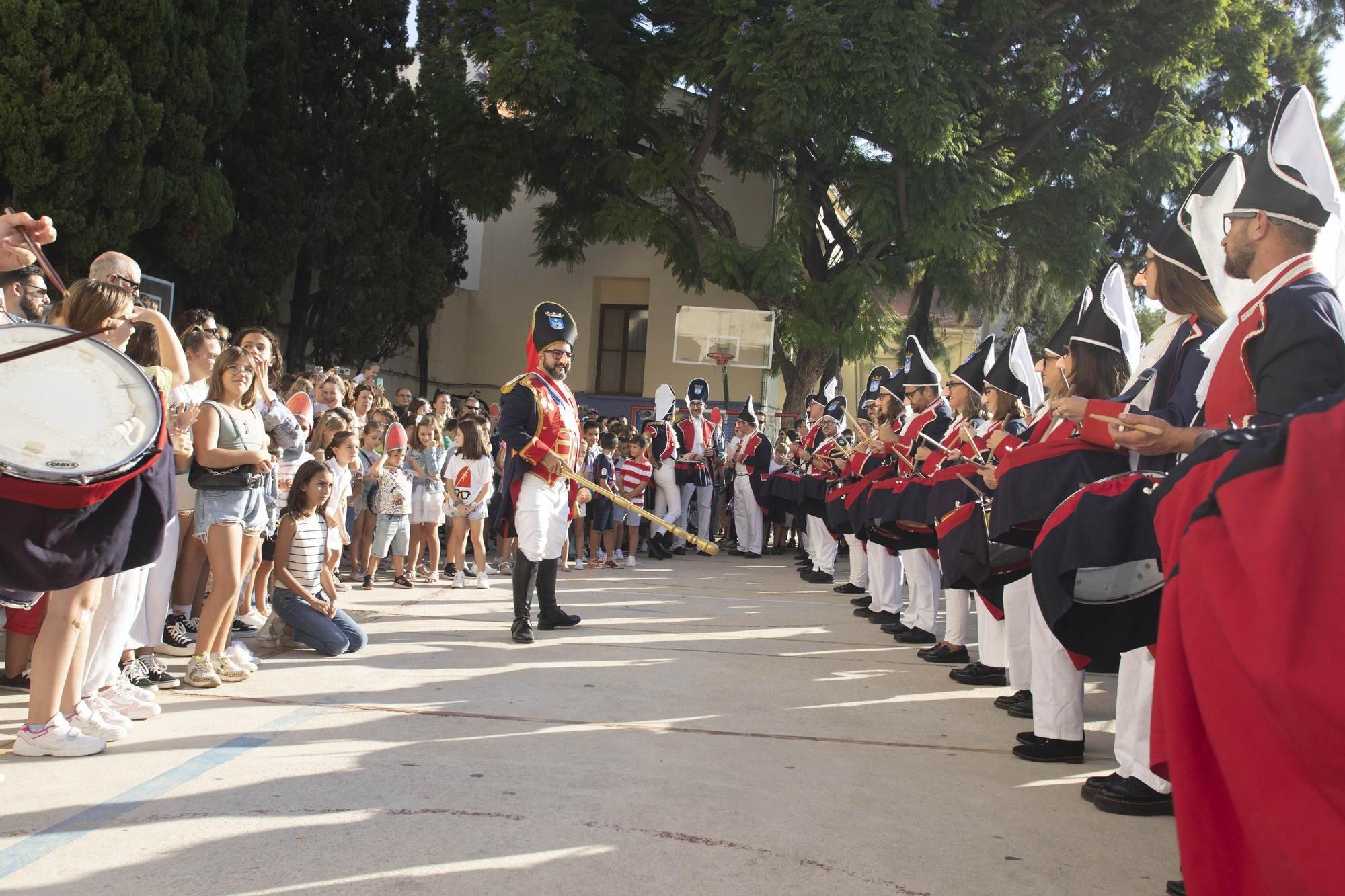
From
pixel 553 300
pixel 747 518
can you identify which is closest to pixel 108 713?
pixel 747 518

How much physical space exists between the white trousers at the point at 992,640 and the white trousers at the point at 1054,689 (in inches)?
67.3

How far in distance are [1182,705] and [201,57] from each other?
14858 millimetres

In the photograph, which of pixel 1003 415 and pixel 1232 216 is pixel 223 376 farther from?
pixel 1232 216

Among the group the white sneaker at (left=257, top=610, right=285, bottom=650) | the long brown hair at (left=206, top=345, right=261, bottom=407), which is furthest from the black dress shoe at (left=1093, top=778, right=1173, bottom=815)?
the white sneaker at (left=257, top=610, right=285, bottom=650)

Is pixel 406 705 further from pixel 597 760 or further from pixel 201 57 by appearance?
pixel 201 57

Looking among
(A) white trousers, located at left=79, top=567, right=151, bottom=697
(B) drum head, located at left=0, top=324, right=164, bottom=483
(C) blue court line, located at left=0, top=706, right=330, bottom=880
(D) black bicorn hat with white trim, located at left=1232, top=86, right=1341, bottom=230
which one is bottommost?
(C) blue court line, located at left=0, top=706, right=330, bottom=880

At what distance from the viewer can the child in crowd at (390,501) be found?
32.8ft

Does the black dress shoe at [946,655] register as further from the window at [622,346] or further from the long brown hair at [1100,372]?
the window at [622,346]

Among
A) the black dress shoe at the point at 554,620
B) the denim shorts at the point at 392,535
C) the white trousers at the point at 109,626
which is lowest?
the black dress shoe at the point at 554,620

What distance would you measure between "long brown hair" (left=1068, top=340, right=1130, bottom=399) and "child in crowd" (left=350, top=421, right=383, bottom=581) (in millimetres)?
6526

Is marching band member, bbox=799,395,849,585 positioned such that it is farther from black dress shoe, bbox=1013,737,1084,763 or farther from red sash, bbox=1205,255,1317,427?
red sash, bbox=1205,255,1317,427

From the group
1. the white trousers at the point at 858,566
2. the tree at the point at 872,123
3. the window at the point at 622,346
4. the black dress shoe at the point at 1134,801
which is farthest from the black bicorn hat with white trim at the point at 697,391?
the black dress shoe at the point at 1134,801

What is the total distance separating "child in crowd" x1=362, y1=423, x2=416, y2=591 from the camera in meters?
10.0

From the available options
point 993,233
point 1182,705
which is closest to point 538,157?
point 993,233
